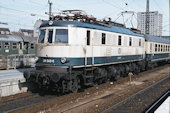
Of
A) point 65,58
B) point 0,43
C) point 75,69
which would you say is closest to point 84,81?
point 75,69

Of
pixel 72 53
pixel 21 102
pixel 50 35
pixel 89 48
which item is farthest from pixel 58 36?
pixel 21 102

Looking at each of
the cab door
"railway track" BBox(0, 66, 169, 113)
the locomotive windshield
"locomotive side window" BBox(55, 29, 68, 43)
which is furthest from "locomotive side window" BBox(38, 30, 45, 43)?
"railway track" BBox(0, 66, 169, 113)

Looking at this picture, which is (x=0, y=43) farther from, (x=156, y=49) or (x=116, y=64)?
(x=156, y=49)

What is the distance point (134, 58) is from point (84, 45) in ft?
28.6

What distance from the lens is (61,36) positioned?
11000 mm

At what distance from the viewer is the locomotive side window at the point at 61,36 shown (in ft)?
35.9

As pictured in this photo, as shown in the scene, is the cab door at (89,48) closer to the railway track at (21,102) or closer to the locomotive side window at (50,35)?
the locomotive side window at (50,35)

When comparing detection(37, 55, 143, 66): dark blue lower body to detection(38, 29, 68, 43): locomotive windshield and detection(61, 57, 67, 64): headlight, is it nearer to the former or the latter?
detection(61, 57, 67, 64): headlight

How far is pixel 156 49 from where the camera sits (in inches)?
1004

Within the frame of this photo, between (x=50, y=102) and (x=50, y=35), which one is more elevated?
(x=50, y=35)

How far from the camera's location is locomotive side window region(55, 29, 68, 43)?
1095 centimetres

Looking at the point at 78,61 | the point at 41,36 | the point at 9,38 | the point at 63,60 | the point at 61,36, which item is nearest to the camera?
the point at 63,60

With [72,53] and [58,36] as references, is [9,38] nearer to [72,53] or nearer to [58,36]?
[58,36]

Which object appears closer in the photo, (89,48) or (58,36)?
(58,36)
